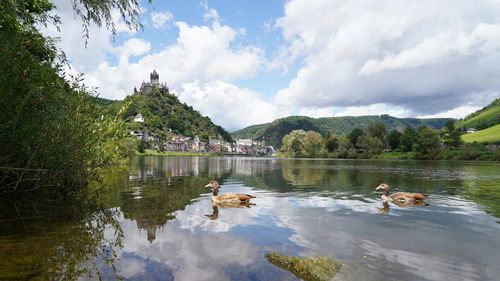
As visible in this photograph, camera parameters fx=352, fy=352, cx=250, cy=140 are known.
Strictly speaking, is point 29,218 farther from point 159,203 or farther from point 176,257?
point 176,257

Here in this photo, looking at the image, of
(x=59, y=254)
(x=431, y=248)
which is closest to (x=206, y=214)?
(x=59, y=254)

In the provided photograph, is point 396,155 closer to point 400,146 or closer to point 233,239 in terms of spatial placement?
point 400,146

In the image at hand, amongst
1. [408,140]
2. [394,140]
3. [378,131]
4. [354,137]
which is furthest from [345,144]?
[408,140]

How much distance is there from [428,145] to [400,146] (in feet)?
→ 84.5

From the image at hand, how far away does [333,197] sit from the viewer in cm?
2708

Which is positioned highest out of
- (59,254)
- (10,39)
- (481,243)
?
(10,39)

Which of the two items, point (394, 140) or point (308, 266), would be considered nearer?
point (308, 266)

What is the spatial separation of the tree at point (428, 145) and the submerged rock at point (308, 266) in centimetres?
14641

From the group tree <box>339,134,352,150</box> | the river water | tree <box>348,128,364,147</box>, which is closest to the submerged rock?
the river water

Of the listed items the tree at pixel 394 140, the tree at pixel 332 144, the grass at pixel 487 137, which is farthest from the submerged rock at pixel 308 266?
the tree at pixel 332 144

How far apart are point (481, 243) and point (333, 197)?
1336 cm

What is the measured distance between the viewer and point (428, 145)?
141 m

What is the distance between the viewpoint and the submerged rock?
9.49 m

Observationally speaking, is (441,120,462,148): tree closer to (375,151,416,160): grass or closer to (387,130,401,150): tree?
(375,151,416,160): grass
